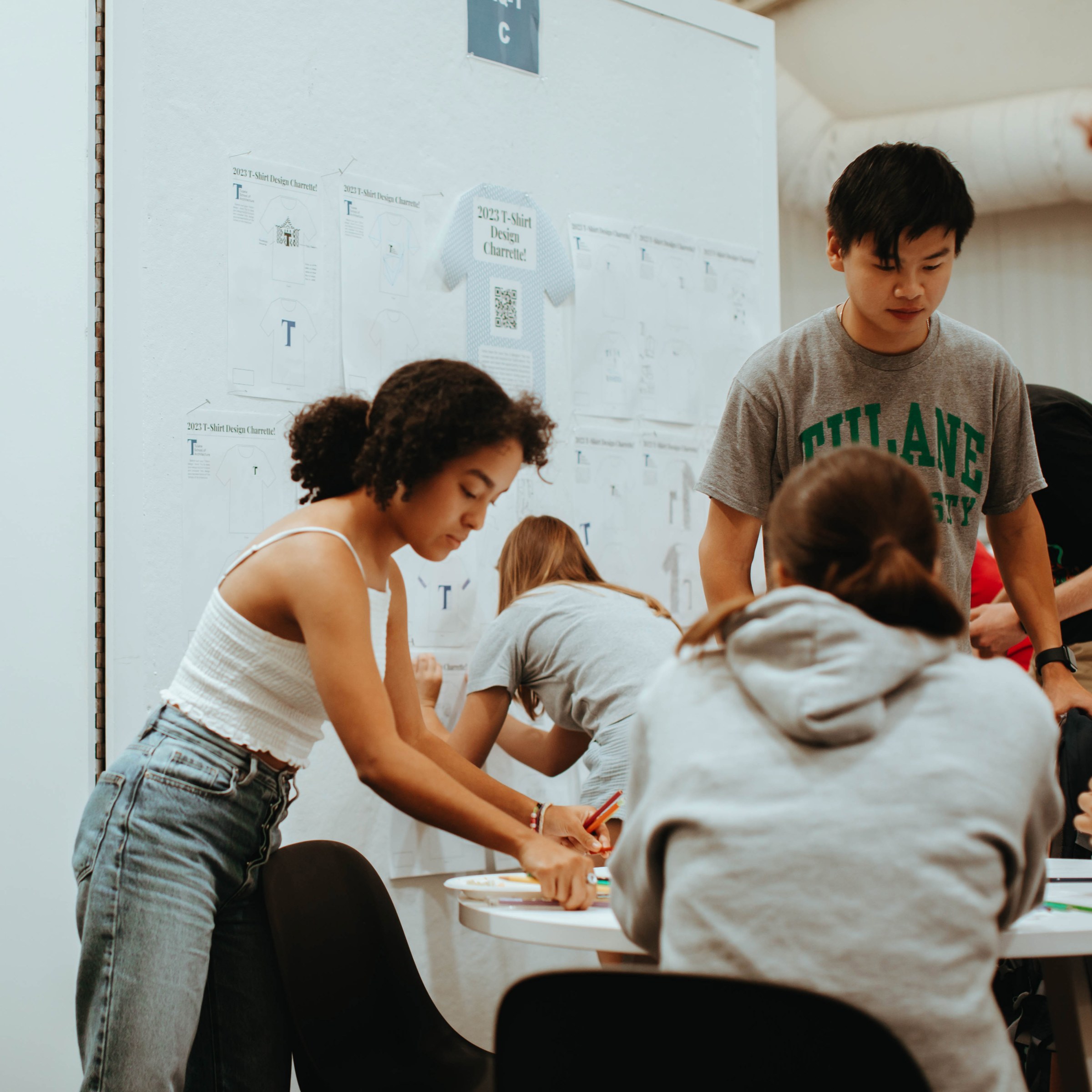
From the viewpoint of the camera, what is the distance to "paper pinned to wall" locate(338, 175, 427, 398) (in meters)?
2.47

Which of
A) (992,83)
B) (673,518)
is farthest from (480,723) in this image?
(992,83)

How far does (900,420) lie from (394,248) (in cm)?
127

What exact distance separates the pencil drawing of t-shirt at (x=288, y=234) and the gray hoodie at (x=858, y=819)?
172cm

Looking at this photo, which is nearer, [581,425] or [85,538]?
[85,538]

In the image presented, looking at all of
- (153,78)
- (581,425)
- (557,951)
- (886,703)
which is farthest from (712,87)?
(886,703)

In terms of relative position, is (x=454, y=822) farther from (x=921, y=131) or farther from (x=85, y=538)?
(x=921, y=131)

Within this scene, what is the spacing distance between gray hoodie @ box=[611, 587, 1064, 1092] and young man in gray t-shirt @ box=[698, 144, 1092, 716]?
36.0 inches

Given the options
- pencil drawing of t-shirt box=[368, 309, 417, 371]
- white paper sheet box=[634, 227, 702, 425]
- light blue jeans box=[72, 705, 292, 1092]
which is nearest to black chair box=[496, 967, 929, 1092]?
light blue jeans box=[72, 705, 292, 1092]

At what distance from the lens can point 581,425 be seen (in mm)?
2830

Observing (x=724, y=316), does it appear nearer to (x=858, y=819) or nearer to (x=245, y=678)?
(x=245, y=678)

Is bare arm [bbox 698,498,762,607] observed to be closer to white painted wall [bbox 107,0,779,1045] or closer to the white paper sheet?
white painted wall [bbox 107,0,779,1045]

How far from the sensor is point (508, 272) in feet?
8.94

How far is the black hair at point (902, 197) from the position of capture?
5.42ft

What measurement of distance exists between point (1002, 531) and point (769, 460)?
1.46 ft
